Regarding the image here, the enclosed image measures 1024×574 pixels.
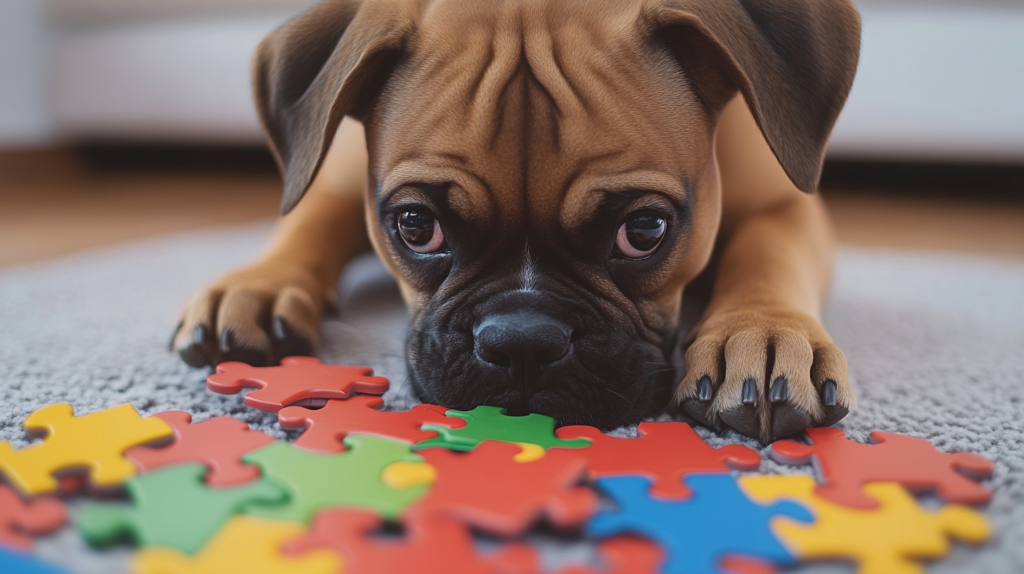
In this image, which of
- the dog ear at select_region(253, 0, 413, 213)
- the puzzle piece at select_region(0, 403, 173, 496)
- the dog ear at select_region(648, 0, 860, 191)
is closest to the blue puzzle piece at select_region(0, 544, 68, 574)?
the puzzle piece at select_region(0, 403, 173, 496)

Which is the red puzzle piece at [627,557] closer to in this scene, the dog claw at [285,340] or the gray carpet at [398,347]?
Answer: the gray carpet at [398,347]

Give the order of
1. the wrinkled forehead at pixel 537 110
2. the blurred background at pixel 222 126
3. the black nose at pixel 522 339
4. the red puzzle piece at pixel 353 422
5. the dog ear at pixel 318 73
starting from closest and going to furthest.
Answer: the red puzzle piece at pixel 353 422 → the black nose at pixel 522 339 → the wrinkled forehead at pixel 537 110 → the dog ear at pixel 318 73 → the blurred background at pixel 222 126

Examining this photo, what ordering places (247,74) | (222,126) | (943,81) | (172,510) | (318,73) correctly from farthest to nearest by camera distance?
(222,126), (247,74), (943,81), (318,73), (172,510)

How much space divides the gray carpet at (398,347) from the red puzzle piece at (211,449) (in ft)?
0.36

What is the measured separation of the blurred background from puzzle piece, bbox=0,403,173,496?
2102 mm

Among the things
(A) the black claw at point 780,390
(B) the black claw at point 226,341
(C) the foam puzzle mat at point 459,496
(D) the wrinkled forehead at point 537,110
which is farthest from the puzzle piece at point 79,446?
(A) the black claw at point 780,390

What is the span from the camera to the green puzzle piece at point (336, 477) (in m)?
1.11

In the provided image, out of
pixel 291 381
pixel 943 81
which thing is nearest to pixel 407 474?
pixel 291 381

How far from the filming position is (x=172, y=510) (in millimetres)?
1102

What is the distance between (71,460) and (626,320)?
1003 mm

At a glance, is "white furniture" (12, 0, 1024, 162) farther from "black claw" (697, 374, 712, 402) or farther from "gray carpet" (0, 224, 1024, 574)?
"black claw" (697, 374, 712, 402)

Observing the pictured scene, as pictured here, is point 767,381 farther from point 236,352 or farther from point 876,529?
point 236,352

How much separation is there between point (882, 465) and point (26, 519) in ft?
4.04

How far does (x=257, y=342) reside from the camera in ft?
5.75
